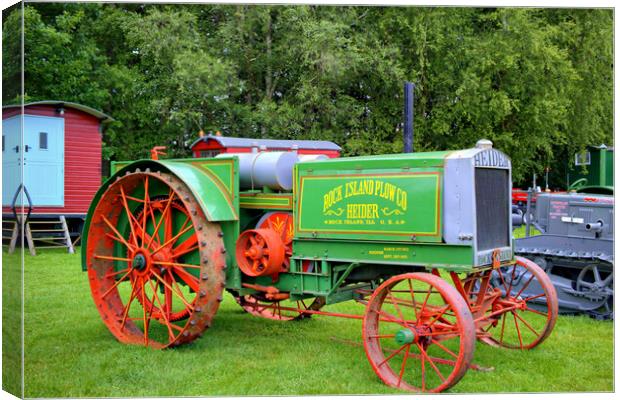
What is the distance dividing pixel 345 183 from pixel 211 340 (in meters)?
1.83

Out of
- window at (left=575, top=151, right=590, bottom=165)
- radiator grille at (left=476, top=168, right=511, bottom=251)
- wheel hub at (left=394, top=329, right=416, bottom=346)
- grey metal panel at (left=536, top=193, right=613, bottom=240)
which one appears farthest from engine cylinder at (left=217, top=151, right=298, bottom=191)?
window at (left=575, top=151, right=590, bottom=165)

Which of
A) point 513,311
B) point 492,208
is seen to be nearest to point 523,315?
point 513,311

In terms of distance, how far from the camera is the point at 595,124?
13.4 metres

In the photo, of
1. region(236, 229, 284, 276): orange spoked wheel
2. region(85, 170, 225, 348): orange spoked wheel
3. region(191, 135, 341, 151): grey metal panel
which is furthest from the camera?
region(191, 135, 341, 151): grey metal panel

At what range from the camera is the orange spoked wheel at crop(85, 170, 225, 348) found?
509 centimetres

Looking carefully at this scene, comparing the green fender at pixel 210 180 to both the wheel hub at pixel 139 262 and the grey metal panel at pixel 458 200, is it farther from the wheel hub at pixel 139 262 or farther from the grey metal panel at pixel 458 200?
the grey metal panel at pixel 458 200

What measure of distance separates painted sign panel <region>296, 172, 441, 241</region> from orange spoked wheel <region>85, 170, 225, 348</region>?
0.72 metres

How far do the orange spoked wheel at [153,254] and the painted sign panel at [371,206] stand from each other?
72 cm

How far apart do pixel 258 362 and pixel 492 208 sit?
1973mm

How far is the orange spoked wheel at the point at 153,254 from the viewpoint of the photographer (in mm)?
5086

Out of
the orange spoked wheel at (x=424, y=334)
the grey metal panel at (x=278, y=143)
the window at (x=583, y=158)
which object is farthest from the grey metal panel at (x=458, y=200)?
the window at (x=583, y=158)

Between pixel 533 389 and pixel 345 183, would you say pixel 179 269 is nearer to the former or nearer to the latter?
pixel 345 183

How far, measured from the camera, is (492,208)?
193 inches

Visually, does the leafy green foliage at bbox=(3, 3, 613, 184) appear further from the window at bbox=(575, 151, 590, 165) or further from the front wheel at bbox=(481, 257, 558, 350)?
the front wheel at bbox=(481, 257, 558, 350)
